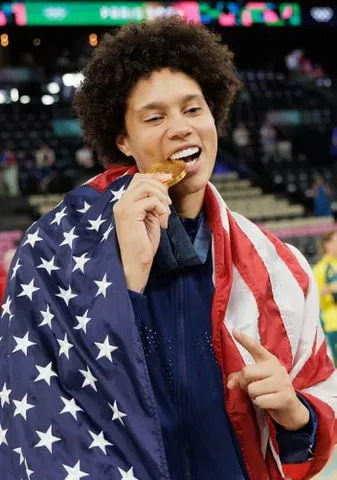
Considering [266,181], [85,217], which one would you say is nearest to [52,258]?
[85,217]

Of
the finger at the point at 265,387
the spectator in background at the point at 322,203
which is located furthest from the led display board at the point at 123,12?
the finger at the point at 265,387

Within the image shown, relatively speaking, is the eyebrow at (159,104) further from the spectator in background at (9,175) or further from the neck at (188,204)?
the spectator in background at (9,175)

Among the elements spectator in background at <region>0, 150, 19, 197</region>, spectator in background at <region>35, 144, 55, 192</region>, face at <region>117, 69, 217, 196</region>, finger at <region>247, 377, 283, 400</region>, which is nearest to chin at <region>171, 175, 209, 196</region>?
face at <region>117, 69, 217, 196</region>

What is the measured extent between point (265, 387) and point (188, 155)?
455 mm

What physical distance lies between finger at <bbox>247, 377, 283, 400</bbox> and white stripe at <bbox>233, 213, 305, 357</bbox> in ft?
0.57

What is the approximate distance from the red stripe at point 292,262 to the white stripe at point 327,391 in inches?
6.9

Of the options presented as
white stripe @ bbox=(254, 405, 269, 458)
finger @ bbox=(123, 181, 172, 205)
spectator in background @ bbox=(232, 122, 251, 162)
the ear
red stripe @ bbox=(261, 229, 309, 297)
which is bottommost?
spectator in background @ bbox=(232, 122, 251, 162)

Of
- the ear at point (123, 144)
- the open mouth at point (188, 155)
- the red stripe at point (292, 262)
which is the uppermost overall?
the ear at point (123, 144)

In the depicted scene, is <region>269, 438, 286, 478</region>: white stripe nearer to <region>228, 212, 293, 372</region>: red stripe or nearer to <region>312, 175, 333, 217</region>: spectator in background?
<region>228, 212, 293, 372</region>: red stripe

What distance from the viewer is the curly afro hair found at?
1.56 m

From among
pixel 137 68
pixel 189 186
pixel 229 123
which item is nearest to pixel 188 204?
pixel 189 186

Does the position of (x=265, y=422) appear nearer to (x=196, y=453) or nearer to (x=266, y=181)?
(x=196, y=453)

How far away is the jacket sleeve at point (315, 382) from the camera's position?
1462 mm

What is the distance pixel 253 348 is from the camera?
1.35m
